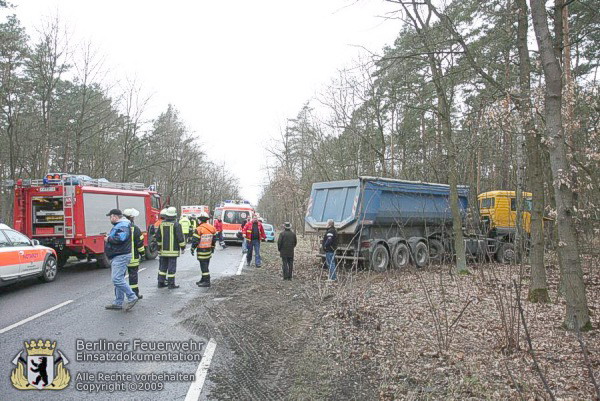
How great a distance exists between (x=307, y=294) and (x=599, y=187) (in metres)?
6.12

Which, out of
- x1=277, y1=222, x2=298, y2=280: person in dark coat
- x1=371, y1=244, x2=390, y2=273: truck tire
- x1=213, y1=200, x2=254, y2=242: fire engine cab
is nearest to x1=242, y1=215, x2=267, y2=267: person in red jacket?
x1=277, y1=222, x2=298, y2=280: person in dark coat

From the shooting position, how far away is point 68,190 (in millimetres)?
13008

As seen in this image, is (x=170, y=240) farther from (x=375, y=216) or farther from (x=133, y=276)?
(x=375, y=216)

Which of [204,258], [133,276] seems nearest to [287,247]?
[204,258]

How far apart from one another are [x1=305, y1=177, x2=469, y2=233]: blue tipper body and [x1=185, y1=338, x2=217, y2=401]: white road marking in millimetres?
7226

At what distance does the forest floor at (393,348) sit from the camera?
435 cm

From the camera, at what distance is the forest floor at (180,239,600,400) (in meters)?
4.35

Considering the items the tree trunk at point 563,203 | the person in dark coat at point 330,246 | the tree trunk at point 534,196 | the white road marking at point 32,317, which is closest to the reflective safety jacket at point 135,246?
the white road marking at point 32,317

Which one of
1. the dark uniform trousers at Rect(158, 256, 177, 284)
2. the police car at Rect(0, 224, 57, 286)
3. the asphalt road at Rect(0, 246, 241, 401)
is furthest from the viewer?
the dark uniform trousers at Rect(158, 256, 177, 284)

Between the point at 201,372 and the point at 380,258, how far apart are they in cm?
940

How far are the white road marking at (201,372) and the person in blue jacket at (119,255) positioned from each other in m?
2.54

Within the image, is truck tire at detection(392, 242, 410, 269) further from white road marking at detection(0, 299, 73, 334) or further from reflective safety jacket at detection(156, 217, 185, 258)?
white road marking at detection(0, 299, 73, 334)

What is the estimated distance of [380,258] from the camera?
1338cm

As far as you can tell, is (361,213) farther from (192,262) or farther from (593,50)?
(593,50)
